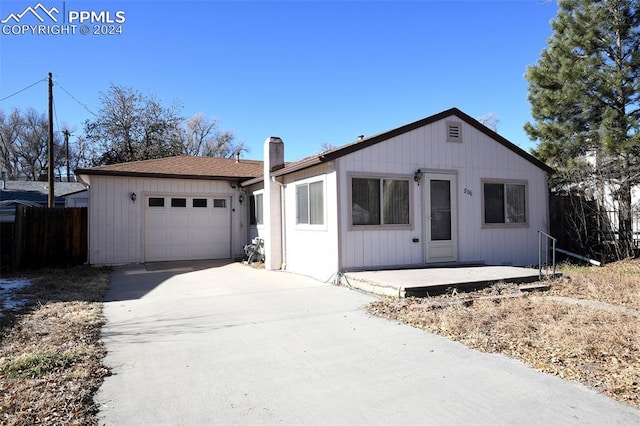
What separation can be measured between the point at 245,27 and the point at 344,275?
7265 millimetres

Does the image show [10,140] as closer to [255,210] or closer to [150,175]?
[150,175]

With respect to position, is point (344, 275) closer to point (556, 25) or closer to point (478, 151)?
point (478, 151)

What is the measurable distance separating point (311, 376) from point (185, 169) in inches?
468

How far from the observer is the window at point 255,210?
13.3 m

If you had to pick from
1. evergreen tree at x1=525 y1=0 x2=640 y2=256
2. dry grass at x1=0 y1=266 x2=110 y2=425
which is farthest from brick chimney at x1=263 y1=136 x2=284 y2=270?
evergreen tree at x1=525 y1=0 x2=640 y2=256

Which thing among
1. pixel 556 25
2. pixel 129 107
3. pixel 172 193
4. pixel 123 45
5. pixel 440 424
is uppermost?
pixel 129 107

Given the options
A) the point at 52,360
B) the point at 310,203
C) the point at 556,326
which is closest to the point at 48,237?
the point at 310,203

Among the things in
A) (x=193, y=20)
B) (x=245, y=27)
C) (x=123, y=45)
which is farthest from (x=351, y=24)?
(x=123, y=45)

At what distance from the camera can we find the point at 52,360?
395cm

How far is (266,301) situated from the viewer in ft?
23.3

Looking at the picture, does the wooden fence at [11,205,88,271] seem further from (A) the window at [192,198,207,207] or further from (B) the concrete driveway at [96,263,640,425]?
(B) the concrete driveway at [96,263,640,425]

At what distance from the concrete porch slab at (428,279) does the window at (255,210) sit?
561 centimetres

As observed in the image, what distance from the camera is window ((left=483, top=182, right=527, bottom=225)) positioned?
10.4 metres

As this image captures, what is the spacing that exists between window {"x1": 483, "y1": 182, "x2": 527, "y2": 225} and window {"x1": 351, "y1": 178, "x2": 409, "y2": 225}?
2493 millimetres
